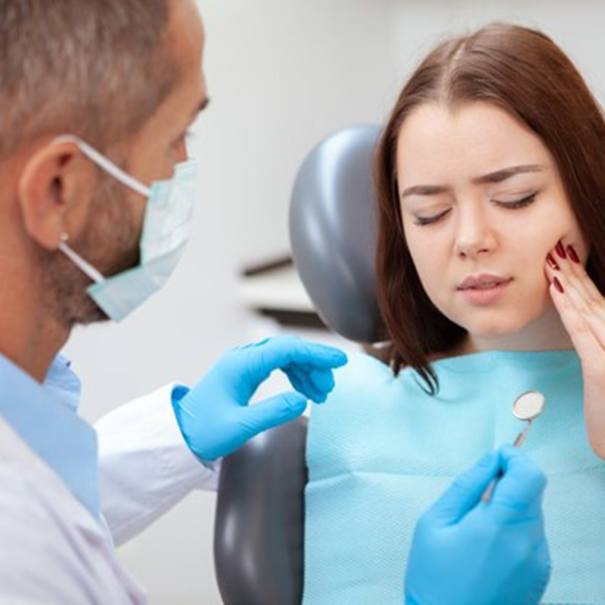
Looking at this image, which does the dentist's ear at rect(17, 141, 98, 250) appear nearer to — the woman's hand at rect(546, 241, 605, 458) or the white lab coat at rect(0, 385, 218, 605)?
the white lab coat at rect(0, 385, 218, 605)

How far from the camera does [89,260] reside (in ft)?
3.34

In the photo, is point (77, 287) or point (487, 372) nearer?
point (77, 287)

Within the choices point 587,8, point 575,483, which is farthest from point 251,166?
point 575,483

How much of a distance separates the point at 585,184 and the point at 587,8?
1445 mm

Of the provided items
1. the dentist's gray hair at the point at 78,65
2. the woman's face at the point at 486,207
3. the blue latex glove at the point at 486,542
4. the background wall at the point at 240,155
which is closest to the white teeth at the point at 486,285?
the woman's face at the point at 486,207

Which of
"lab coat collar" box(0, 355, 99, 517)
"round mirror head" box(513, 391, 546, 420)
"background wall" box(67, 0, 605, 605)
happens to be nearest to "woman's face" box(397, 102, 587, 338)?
"round mirror head" box(513, 391, 546, 420)

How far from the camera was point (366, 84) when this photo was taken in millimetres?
2799

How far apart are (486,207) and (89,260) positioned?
1.43ft

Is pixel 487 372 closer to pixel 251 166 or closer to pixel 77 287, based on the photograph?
pixel 77 287

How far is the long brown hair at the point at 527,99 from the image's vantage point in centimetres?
117

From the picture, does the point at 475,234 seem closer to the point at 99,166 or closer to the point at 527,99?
the point at 527,99

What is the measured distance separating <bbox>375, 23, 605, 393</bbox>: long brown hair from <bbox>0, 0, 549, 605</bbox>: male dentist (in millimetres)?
300

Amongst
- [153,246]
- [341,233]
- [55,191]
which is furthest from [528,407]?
[55,191]

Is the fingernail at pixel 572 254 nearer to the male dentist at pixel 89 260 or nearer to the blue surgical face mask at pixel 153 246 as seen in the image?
the male dentist at pixel 89 260
